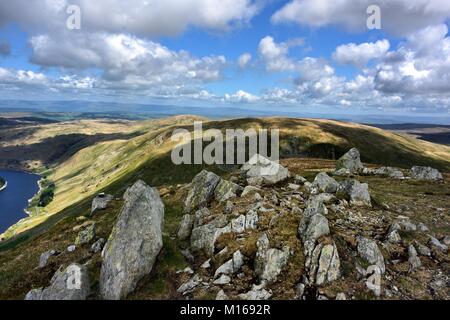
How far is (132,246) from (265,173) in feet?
78.8

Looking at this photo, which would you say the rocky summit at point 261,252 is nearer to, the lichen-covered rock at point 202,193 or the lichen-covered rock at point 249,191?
the lichen-covered rock at point 249,191

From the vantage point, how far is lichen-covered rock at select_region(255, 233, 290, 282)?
921 inches

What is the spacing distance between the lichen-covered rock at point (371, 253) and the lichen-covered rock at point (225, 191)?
1539 cm

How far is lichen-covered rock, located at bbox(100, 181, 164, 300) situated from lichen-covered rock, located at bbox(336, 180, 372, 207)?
65.2 ft

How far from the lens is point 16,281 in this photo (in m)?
30.0

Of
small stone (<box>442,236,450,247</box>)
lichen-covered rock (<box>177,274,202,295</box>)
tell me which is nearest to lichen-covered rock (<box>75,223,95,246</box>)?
lichen-covered rock (<box>177,274,202,295</box>)

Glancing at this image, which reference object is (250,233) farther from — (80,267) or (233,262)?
(80,267)

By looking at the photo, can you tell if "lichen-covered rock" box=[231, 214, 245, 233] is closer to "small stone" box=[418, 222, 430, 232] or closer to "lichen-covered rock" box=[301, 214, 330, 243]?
"lichen-covered rock" box=[301, 214, 330, 243]

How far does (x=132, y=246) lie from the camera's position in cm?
2577

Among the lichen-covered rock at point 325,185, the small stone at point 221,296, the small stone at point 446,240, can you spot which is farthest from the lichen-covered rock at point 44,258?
the small stone at point 446,240

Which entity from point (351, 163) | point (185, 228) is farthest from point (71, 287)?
point (351, 163)

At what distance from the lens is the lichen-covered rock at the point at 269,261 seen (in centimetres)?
2339

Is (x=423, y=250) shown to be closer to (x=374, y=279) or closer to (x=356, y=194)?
(x=374, y=279)
